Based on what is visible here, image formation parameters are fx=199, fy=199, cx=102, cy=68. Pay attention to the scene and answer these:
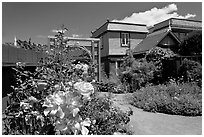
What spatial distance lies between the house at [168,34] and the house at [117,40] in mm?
765

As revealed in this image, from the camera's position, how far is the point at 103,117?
11.8 feet

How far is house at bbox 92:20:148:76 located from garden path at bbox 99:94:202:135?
10742mm

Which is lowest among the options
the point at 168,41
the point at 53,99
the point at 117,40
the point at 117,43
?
the point at 53,99

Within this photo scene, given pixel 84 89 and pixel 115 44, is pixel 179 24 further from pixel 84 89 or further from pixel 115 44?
pixel 84 89

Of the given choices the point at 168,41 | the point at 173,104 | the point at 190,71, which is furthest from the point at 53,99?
the point at 168,41

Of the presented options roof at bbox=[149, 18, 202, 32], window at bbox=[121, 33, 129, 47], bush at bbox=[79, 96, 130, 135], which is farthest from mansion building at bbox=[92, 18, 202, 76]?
bush at bbox=[79, 96, 130, 135]

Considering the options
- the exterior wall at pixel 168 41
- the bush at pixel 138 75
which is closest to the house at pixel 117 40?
the exterior wall at pixel 168 41

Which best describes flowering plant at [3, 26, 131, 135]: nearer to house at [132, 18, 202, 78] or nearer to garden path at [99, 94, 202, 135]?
garden path at [99, 94, 202, 135]

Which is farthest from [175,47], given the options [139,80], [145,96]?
[145,96]

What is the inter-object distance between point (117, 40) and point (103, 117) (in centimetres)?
1342

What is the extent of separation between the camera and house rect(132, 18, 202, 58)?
47.0ft

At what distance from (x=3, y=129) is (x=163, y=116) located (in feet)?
12.6

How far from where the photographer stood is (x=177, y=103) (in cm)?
567

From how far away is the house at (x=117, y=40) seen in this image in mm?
16234
